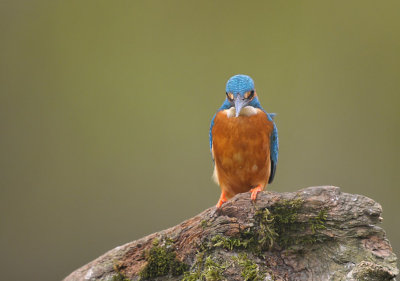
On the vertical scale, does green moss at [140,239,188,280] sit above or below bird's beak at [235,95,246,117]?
below

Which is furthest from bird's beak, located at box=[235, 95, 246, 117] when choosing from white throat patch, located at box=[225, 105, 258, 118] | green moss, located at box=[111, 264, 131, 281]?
green moss, located at box=[111, 264, 131, 281]

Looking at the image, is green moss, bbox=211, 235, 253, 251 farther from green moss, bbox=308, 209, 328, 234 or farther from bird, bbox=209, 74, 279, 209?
bird, bbox=209, 74, 279, 209

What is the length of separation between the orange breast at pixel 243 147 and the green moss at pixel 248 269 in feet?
3.84

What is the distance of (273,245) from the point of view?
102 inches

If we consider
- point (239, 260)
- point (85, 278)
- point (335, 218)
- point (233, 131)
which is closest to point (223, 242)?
point (239, 260)

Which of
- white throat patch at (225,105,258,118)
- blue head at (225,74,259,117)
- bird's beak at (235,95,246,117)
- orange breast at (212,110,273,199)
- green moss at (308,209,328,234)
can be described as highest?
blue head at (225,74,259,117)

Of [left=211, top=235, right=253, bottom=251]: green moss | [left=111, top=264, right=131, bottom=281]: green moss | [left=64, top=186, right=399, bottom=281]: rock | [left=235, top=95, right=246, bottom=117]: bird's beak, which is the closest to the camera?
[left=64, top=186, right=399, bottom=281]: rock

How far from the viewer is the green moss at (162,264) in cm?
265

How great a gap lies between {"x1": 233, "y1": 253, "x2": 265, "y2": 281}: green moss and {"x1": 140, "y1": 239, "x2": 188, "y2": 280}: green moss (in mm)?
301

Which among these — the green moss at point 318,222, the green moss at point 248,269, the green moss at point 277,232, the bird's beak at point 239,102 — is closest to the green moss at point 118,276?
the green moss at point 277,232

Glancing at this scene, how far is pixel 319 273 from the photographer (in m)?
2.49

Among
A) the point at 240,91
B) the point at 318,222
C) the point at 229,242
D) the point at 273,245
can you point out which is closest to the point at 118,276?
the point at 229,242

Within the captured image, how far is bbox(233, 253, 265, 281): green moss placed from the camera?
8.11ft

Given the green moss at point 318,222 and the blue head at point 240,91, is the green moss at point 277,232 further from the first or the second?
the blue head at point 240,91
